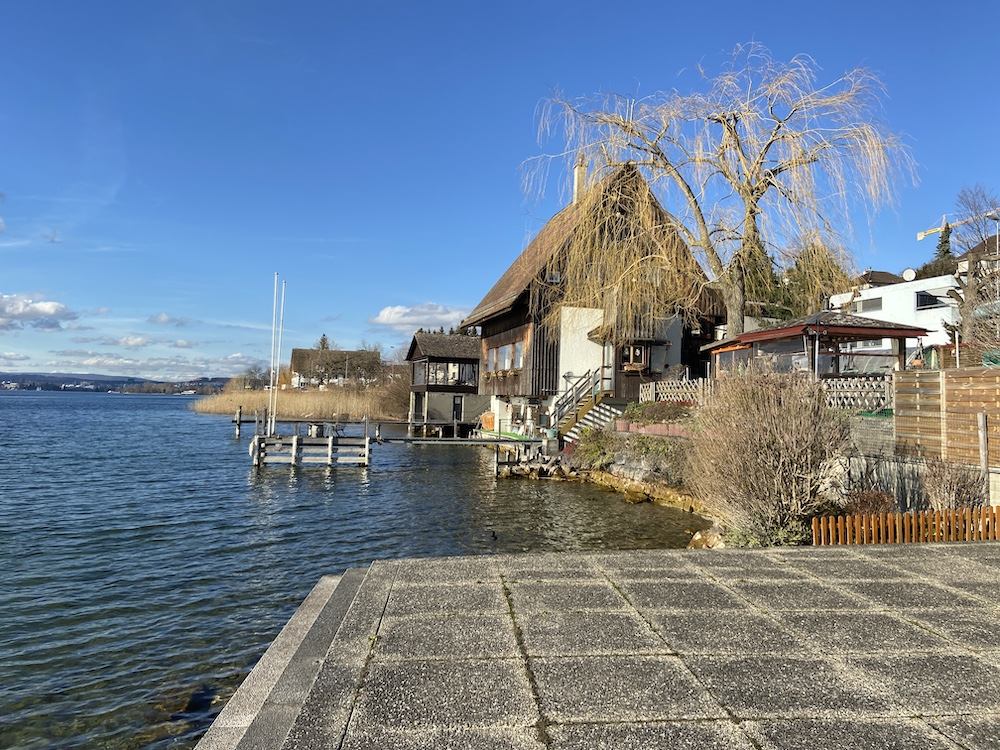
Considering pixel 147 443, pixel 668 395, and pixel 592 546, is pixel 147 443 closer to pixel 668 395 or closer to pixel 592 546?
pixel 668 395

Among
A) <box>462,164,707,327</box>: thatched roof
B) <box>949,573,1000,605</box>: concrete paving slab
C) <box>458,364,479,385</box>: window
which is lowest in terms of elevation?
<box>949,573,1000,605</box>: concrete paving slab

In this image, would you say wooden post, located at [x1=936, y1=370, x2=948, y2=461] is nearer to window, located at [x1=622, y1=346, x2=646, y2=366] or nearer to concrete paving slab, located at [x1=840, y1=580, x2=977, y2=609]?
concrete paving slab, located at [x1=840, y1=580, x2=977, y2=609]

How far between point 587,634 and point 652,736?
1.41m

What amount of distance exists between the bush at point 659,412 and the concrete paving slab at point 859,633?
1467cm

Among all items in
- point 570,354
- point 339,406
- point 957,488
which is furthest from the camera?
point 339,406

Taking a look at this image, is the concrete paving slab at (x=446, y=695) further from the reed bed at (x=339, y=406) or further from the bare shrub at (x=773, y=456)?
the reed bed at (x=339, y=406)

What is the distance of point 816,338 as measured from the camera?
1783 cm

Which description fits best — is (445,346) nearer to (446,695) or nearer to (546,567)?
(546,567)

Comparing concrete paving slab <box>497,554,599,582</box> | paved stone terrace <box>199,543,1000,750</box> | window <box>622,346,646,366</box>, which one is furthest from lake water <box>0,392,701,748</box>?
window <box>622,346,646,366</box>

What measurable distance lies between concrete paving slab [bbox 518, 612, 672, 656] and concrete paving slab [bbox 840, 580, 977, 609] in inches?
84.1

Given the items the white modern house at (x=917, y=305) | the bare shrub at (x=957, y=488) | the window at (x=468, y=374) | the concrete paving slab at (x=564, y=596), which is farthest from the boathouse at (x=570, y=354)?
the concrete paving slab at (x=564, y=596)

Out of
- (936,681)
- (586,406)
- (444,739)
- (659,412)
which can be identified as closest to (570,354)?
(586,406)

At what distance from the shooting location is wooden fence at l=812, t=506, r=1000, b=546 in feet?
26.0

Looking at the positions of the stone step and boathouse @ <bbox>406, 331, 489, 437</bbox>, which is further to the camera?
boathouse @ <bbox>406, 331, 489, 437</bbox>
